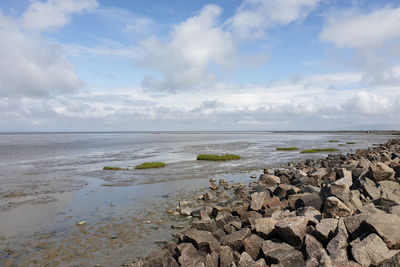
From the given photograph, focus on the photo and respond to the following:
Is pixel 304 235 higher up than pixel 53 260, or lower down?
higher up

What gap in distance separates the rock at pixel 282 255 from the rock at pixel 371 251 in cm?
121

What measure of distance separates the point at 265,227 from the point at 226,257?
1.60 metres

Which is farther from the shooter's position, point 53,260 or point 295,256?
point 53,260

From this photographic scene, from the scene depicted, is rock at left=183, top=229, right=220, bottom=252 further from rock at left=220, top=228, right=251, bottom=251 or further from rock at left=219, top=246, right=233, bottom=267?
rock at left=219, top=246, right=233, bottom=267

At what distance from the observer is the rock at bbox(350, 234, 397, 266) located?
6234 millimetres

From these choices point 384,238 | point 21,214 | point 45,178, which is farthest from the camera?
point 45,178

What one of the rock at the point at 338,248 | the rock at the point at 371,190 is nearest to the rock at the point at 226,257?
the rock at the point at 338,248

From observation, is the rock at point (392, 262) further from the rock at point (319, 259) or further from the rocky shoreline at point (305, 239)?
the rock at point (319, 259)

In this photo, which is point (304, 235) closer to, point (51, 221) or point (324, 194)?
point (324, 194)

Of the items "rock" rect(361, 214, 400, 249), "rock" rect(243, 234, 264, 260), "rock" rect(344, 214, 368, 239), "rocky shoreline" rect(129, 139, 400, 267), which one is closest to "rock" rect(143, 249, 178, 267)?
"rocky shoreline" rect(129, 139, 400, 267)

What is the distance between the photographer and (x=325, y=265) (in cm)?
604

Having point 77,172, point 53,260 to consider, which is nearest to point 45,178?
point 77,172

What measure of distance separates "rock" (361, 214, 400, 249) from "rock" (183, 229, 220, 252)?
3.92 meters

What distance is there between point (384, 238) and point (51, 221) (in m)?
13.2
